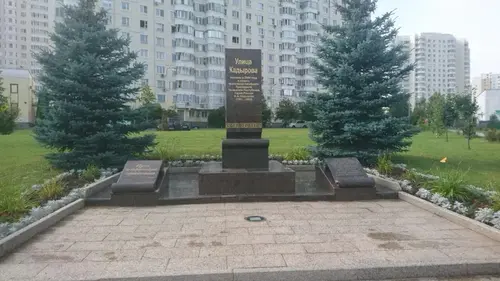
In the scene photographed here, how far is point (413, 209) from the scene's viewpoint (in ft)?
25.6

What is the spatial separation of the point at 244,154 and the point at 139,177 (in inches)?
108

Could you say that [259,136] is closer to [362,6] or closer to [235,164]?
[235,164]

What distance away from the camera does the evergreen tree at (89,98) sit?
12.4m

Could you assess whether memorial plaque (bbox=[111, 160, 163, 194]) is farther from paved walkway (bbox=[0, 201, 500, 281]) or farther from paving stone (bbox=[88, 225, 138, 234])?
paving stone (bbox=[88, 225, 138, 234])

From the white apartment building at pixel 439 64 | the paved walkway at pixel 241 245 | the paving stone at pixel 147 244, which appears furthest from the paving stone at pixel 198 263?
the white apartment building at pixel 439 64

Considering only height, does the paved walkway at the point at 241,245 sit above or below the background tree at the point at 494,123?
below

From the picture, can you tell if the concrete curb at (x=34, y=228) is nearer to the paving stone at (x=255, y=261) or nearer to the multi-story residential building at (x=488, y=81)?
the paving stone at (x=255, y=261)

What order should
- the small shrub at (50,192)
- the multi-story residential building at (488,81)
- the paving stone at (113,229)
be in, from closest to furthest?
the paving stone at (113,229) < the small shrub at (50,192) < the multi-story residential building at (488,81)

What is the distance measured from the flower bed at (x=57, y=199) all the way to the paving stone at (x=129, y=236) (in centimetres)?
142

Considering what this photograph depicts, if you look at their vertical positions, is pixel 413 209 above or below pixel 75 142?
below

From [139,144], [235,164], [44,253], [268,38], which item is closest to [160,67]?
[268,38]

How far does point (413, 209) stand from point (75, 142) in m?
10.2

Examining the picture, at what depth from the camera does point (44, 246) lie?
5547 mm

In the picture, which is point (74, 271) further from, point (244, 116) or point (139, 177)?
point (244, 116)
